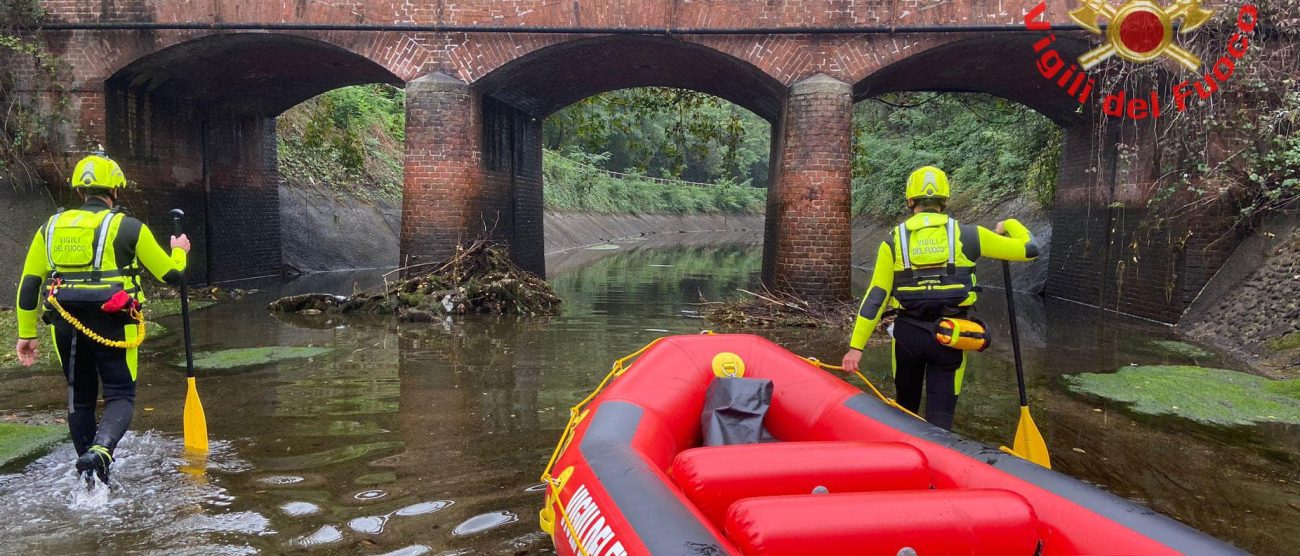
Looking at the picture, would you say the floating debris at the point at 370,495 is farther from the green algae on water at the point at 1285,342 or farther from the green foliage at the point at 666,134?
the green foliage at the point at 666,134

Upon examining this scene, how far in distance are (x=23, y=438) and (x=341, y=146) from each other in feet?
54.7

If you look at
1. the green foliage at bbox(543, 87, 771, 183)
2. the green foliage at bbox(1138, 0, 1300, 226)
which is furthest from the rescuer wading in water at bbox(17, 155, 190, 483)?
the green foliage at bbox(543, 87, 771, 183)

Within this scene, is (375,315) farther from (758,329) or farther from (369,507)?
(369,507)

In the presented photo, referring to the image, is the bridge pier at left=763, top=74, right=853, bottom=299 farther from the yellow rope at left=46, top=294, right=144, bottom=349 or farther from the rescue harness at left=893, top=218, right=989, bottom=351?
the yellow rope at left=46, top=294, right=144, bottom=349

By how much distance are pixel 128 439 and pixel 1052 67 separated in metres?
11.6

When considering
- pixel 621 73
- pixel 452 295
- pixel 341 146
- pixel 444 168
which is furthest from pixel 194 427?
pixel 341 146

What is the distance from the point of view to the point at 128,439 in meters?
4.86

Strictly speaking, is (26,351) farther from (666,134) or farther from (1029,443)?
(666,134)

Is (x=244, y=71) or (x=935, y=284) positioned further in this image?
(x=244, y=71)

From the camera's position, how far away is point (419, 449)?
4754 mm

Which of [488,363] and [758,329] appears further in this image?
[758,329]

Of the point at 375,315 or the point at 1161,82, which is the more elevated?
the point at 1161,82

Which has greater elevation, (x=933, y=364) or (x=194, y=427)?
(x=933, y=364)

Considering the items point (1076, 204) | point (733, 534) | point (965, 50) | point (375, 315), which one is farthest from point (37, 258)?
point (1076, 204)
